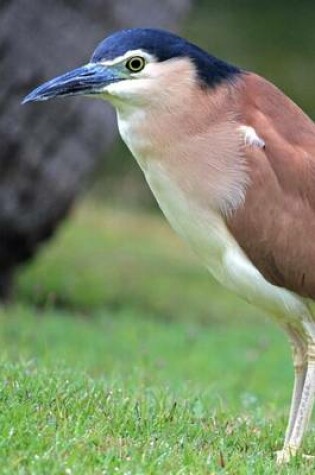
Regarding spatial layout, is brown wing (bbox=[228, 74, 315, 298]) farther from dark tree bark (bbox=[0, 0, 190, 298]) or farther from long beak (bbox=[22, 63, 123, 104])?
dark tree bark (bbox=[0, 0, 190, 298])

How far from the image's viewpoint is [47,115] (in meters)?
13.3

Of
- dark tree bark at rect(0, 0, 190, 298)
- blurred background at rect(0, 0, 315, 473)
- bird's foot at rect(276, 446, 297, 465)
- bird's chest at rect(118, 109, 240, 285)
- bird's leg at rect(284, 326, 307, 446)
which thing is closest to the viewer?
bird's foot at rect(276, 446, 297, 465)

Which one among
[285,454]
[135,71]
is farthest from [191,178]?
[285,454]

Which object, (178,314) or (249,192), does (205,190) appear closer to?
(249,192)

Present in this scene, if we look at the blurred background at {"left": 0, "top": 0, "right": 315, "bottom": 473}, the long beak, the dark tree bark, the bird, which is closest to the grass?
the blurred background at {"left": 0, "top": 0, "right": 315, "bottom": 473}

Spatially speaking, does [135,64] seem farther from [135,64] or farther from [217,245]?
[217,245]

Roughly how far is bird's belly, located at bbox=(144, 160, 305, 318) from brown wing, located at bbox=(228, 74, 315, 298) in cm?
5

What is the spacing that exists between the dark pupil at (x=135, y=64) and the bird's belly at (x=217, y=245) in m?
0.48

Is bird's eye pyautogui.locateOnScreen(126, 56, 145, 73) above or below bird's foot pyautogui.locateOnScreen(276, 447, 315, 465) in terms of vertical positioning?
above

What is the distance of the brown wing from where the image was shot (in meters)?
6.83

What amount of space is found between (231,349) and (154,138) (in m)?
6.33

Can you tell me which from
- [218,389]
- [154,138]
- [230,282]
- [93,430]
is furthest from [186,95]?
[218,389]

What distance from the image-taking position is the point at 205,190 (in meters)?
6.78

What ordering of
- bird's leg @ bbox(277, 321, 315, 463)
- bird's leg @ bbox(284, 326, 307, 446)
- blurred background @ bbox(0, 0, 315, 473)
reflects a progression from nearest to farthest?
1. bird's leg @ bbox(277, 321, 315, 463)
2. bird's leg @ bbox(284, 326, 307, 446)
3. blurred background @ bbox(0, 0, 315, 473)
